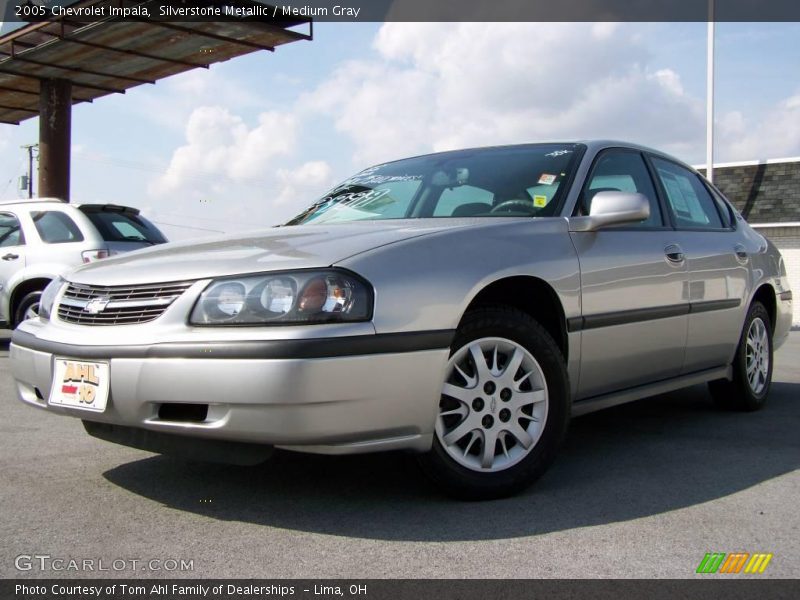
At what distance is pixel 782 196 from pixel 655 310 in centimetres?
2264

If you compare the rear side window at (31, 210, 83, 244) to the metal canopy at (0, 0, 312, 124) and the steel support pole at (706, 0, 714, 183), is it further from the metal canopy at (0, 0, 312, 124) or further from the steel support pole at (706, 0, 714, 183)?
the steel support pole at (706, 0, 714, 183)

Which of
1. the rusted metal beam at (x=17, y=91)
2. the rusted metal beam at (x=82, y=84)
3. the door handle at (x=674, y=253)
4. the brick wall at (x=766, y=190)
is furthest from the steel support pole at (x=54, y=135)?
the brick wall at (x=766, y=190)

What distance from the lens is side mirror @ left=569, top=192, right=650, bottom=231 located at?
365cm

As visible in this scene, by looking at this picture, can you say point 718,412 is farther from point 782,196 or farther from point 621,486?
point 782,196

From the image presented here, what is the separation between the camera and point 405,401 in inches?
113

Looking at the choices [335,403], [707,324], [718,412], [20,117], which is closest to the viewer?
[335,403]

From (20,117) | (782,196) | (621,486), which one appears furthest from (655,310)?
(782,196)

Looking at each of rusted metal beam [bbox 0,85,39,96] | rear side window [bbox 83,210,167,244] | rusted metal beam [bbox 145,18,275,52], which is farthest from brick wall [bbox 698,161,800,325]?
rear side window [bbox 83,210,167,244]

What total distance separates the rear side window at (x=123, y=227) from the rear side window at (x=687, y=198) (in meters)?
5.15

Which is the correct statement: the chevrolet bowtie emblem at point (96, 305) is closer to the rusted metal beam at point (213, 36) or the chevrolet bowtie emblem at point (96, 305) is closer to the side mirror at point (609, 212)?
the side mirror at point (609, 212)

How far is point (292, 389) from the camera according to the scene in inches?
105

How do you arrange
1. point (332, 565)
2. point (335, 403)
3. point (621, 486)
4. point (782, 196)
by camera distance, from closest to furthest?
point (332, 565)
point (335, 403)
point (621, 486)
point (782, 196)
